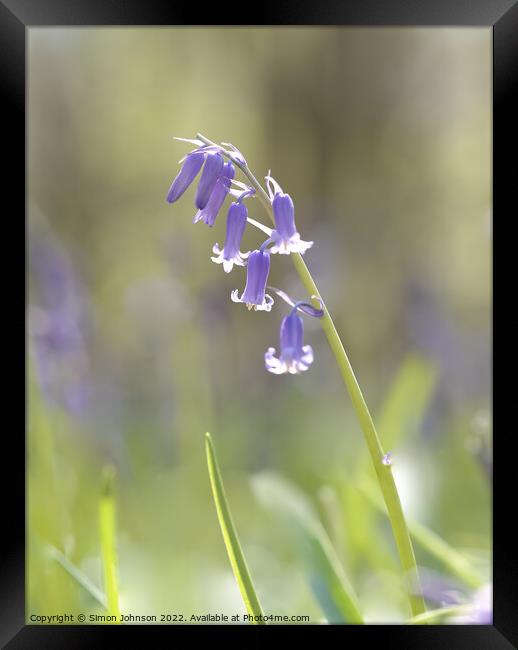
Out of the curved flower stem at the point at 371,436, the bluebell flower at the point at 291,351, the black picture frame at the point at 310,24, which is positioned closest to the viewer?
the curved flower stem at the point at 371,436

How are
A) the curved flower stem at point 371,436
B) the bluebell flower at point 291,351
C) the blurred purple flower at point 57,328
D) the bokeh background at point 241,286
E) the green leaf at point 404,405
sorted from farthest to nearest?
the blurred purple flower at point 57,328, the bokeh background at point 241,286, the green leaf at point 404,405, the bluebell flower at point 291,351, the curved flower stem at point 371,436

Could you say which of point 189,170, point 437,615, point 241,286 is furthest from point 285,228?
point 241,286

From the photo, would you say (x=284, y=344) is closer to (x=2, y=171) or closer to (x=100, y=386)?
(x=2, y=171)

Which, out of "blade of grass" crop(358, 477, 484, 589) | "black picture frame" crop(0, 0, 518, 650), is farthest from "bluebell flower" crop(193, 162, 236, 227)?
"blade of grass" crop(358, 477, 484, 589)

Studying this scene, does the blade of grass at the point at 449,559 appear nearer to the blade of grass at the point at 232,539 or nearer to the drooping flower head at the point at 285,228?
the blade of grass at the point at 232,539

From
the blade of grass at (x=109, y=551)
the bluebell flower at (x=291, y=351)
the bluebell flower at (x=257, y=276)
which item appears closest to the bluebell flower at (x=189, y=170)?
the bluebell flower at (x=257, y=276)

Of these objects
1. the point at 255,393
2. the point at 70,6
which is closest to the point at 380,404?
the point at 255,393
